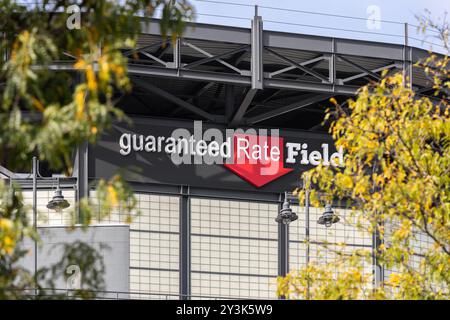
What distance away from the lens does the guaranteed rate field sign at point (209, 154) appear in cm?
5062

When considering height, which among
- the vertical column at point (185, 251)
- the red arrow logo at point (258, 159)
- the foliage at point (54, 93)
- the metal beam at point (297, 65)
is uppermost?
the metal beam at point (297, 65)

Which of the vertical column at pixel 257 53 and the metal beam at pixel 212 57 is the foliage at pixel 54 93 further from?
the vertical column at pixel 257 53

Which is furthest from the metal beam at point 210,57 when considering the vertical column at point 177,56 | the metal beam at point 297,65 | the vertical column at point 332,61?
the vertical column at point 332,61

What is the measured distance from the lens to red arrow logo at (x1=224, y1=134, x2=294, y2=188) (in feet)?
172

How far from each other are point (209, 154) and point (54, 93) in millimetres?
35373

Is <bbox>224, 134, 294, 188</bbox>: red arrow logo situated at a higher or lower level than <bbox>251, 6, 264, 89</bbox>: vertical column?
lower

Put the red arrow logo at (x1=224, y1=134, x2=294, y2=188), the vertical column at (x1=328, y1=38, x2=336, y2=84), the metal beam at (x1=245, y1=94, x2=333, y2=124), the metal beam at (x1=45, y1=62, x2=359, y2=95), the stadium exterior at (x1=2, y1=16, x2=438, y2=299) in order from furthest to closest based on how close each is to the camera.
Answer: the red arrow logo at (x1=224, y1=134, x2=294, y2=188) < the metal beam at (x1=245, y1=94, x2=333, y2=124) < the vertical column at (x1=328, y1=38, x2=336, y2=84) < the stadium exterior at (x1=2, y1=16, x2=438, y2=299) < the metal beam at (x1=45, y1=62, x2=359, y2=95)

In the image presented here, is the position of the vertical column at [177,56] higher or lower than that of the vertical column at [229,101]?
higher

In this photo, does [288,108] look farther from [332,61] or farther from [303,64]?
[332,61]

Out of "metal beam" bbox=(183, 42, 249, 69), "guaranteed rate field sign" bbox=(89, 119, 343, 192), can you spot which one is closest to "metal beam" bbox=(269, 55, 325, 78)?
"metal beam" bbox=(183, 42, 249, 69)

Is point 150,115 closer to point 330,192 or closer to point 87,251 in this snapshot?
point 330,192

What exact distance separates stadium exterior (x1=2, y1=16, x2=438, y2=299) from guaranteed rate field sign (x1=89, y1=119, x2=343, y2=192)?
52 mm

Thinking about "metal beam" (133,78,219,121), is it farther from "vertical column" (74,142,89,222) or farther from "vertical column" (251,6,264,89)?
"vertical column" (74,142,89,222)
